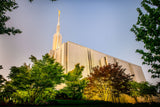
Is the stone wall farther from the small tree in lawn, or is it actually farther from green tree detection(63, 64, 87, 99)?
the small tree in lawn

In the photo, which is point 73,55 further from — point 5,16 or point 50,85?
point 5,16

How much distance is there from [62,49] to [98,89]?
3471 centimetres

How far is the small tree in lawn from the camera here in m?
11.6

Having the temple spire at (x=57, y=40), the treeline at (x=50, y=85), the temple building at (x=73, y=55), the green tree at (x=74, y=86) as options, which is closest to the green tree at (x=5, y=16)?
the treeline at (x=50, y=85)

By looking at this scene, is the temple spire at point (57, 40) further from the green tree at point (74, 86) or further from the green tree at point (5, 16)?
the green tree at point (5, 16)

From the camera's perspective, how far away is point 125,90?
1159cm

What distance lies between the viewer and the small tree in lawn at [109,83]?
11611mm

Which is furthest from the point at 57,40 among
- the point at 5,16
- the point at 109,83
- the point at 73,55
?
the point at 5,16

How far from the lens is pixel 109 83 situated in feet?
40.2

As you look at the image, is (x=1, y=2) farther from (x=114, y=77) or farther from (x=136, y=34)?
(x=114, y=77)

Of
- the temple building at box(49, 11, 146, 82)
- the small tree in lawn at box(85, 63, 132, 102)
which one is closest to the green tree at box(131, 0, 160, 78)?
the small tree in lawn at box(85, 63, 132, 102)

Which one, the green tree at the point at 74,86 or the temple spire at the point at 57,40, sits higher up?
the temple spire at the point at 57,40

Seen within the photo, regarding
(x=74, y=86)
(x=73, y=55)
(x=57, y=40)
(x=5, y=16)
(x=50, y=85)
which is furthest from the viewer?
(x=57, y=40)

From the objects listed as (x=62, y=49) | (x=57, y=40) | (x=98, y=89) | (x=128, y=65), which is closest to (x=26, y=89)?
(x=98, y=89)
